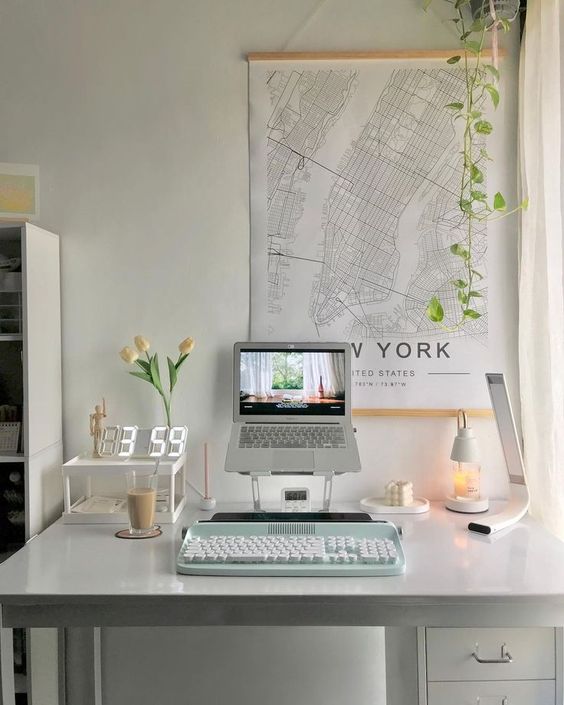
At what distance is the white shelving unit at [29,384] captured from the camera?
5.88ft

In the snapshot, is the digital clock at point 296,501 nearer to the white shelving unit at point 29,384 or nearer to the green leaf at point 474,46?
the white shelving unit at point 29,384

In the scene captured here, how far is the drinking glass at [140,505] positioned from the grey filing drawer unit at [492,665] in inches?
28.2

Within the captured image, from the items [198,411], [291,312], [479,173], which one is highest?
[479,173]

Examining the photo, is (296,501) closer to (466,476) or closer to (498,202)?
(466,476)

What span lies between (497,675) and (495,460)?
748 millimetres

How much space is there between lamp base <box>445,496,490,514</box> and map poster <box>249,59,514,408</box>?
292 mm

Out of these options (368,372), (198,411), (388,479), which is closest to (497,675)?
(388,479)

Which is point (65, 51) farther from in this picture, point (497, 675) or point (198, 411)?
point (497, 675)

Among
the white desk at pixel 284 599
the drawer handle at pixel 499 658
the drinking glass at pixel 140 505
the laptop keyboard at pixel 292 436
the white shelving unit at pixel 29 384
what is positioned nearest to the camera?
the white desk at pixel 284 599

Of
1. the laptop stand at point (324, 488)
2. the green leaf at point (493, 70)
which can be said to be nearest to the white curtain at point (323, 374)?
the laptop stand at point (324, 488)

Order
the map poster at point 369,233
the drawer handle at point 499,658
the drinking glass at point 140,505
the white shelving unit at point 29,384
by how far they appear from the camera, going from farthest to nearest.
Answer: the map poster at point 369,233 → the white shelving unit at point 29,384 → the drinking glass at point 140,505 → the drawer handle at point 499,658

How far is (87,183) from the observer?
206 centimetres

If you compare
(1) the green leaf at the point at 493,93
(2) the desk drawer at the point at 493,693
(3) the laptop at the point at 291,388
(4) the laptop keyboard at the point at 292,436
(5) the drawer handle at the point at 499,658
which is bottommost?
(2) the desk drawer at the point at 493,693

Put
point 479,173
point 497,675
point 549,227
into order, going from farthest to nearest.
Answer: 1. point 479,173
2. point 549,227
3. point 497,675
